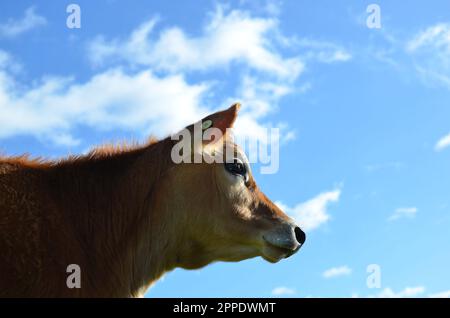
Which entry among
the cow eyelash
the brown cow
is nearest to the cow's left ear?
the brown cow

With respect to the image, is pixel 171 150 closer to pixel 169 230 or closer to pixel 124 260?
pixel 169 230

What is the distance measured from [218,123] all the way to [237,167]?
79 centimetres

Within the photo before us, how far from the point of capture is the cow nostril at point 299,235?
9.41 metres

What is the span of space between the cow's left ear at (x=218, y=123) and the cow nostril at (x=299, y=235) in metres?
1.83

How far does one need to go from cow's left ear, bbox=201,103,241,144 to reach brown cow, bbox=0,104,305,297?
0.02 metres

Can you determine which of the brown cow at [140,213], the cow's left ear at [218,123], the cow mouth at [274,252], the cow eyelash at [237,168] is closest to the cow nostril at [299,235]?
the brown cow at [140,213]

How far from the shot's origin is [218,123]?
9250mm

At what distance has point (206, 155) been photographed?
939 centimetres

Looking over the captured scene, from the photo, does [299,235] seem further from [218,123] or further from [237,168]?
[218,123]

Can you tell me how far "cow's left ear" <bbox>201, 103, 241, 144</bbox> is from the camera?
9109 millimetres
